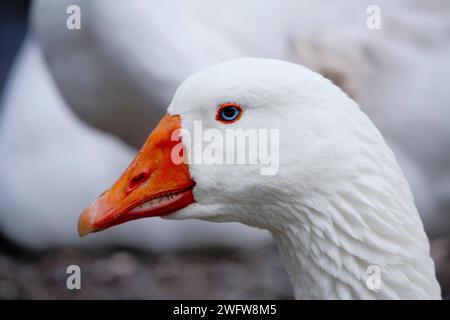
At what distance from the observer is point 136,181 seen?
3.97 ft

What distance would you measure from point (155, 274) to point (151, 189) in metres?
1.60

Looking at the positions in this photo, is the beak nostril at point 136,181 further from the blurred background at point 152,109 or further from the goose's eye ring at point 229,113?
the blurred background at point 152,109

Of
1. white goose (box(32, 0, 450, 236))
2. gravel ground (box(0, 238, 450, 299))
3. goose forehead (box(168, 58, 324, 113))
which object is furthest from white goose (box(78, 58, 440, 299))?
gravel ground (box(0, 238, 450, 299))

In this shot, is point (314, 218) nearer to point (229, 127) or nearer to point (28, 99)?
point (229, 127)

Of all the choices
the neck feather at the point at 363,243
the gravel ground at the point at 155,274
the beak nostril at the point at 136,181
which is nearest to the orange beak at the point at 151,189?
the beak nostril at the point at 136,181

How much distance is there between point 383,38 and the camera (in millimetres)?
2236

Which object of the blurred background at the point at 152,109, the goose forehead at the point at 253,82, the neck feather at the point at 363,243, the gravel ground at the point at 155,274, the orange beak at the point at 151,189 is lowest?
the neck feather at the point at 363,243

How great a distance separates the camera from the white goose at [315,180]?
1.12 metres

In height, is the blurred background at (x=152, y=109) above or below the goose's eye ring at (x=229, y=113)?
above

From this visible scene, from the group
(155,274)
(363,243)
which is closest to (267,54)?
(155,274)

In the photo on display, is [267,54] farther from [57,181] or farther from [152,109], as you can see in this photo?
[57,181]

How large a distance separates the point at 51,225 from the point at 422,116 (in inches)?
52.4

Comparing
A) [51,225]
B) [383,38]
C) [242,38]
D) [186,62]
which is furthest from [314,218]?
[51,225]

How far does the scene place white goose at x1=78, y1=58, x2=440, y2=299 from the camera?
1122 millimetres
